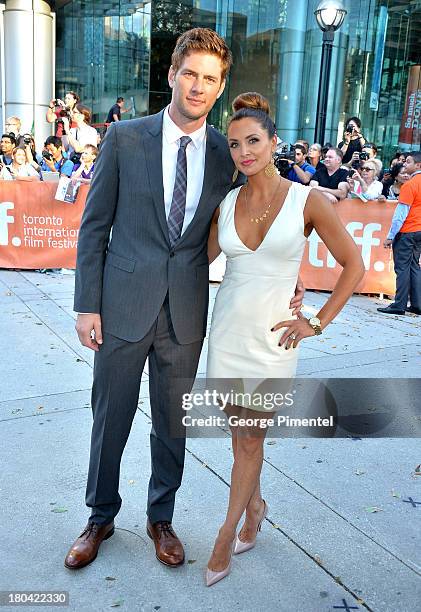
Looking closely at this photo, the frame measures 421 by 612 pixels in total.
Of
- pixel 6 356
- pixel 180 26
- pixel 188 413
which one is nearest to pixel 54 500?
pixel 188 413

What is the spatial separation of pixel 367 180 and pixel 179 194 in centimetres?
662

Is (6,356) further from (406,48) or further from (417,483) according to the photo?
(406,48)

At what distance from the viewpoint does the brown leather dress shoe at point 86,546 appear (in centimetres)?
254

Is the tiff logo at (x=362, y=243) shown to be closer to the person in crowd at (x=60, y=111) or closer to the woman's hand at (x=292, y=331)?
the person in crowd at (x=60, y=111)

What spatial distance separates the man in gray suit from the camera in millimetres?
2387

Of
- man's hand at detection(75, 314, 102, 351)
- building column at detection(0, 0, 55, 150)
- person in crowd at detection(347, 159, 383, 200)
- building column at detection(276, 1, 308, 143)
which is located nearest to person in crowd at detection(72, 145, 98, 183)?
person in crowd at detection(347, 159, 383, 200)

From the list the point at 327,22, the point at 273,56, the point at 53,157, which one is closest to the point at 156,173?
the point at 327,22

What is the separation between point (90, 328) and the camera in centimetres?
251

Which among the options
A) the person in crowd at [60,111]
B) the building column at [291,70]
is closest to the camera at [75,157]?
the person in crowd at [60,111]

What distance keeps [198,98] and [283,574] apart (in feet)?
6.71

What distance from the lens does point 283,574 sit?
8.42 feet

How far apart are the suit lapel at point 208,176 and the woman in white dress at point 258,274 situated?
87mm

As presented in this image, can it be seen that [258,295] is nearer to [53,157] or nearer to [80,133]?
[80,133]

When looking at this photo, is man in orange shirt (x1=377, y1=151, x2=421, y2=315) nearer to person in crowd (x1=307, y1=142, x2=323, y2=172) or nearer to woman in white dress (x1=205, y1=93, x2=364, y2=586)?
person in crowd (x1=307, y1=142, x2=323, y2=172)
